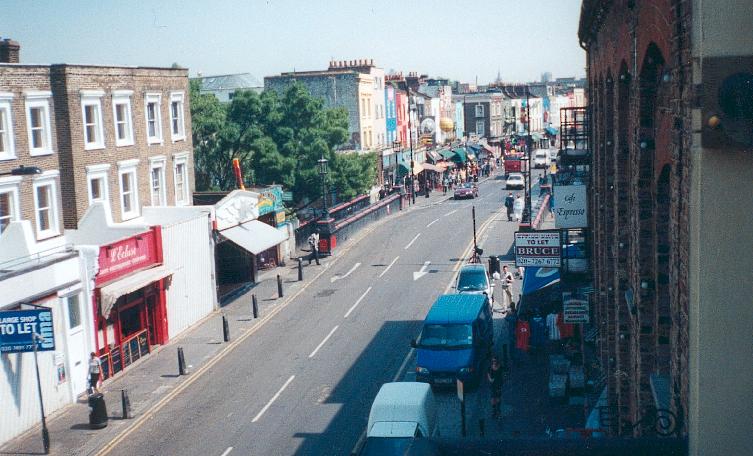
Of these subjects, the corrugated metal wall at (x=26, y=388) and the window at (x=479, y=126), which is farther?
the window at (x=479, y=126)

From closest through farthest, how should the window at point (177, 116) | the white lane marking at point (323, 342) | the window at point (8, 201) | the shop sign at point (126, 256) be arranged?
the window at point (8, 201) → the shop sign at point (126, 256) → the white lane marking at point (323, 342) → the window at point (177, 116)

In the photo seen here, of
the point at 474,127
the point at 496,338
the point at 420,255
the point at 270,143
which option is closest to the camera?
the point at 496,338

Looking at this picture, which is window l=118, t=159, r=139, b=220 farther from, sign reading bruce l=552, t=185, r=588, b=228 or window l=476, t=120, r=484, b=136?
window l=476, t=120, r=484, b=136

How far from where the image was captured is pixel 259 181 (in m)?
51.9

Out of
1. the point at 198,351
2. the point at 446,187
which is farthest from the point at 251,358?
the point at 446,187

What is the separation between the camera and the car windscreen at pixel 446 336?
2448 cm

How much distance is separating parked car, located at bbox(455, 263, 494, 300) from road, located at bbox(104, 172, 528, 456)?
6.37ft

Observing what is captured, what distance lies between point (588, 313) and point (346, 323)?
11.9 meters

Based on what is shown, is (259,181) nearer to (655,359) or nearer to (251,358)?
(251,358)

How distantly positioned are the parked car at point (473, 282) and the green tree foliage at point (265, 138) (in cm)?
2052

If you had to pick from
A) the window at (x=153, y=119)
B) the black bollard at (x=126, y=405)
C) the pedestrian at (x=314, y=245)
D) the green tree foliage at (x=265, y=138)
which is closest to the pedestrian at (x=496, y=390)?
the black bollard at (x=126, y=405)

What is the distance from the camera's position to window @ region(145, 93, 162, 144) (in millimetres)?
34812

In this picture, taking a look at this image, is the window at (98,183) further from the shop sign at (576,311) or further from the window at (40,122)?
the shop sign at (576,311)

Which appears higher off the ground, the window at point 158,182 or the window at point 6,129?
the window at point 6,129
